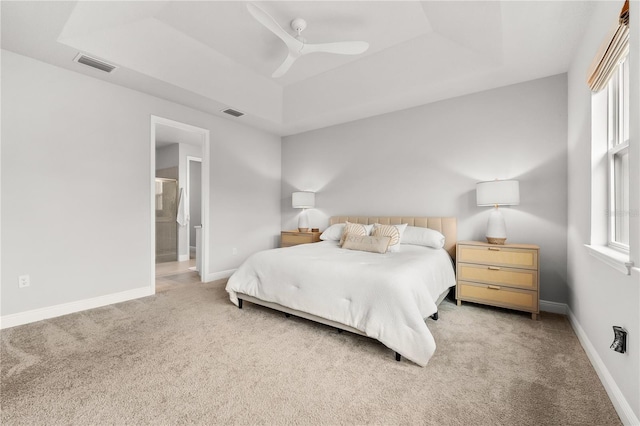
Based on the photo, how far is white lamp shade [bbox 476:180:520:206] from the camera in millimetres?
2900

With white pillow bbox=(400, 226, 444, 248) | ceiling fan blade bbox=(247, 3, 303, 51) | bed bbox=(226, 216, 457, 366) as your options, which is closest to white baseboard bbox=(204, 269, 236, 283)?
bed bbox=(226, 216, 457, 366)

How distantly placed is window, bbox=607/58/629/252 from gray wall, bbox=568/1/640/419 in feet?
0.40

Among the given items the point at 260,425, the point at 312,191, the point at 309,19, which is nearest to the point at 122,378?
the point at 260,425

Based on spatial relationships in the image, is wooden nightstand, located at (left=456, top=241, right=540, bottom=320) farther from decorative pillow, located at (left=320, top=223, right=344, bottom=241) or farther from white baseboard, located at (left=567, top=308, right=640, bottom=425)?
decorative pillow, located at (left=320, top=223, right=344, bottom=241)

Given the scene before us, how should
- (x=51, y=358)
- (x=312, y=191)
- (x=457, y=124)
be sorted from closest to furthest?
(x=51, y=358), (x=457, y=124), (x=312, y=191)

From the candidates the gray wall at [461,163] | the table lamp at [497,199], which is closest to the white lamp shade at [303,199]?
the gray wall at [461,163]

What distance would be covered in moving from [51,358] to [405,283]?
8.47 feet

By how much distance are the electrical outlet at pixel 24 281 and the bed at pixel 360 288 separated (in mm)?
1833

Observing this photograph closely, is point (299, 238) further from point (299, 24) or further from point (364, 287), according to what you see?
point (299, 24)

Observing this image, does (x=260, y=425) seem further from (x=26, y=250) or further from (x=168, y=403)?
(x=26, y=250)

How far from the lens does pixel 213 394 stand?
1589 mm

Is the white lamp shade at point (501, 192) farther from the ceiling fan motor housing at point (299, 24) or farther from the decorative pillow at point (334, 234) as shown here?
the ceiling fan motor housing at point (299, 24)

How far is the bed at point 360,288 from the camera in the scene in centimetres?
191

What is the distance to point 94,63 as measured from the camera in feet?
9.01
